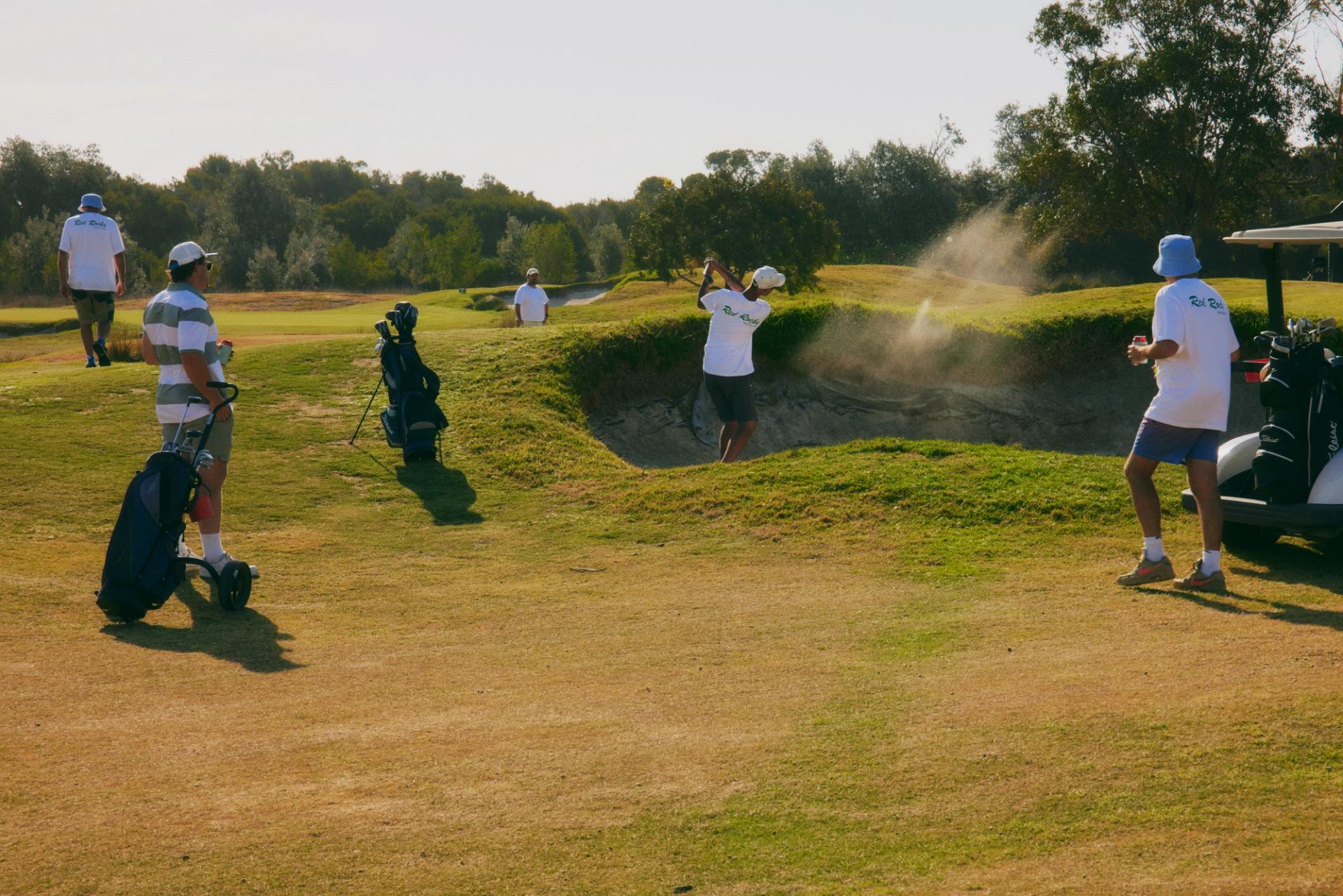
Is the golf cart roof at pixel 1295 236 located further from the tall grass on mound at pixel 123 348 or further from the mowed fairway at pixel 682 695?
the tall grass on mound at pixel 123 348

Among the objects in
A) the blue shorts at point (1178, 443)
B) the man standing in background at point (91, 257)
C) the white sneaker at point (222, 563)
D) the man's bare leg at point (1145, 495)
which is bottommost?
the white sneaker at point (222, 563)

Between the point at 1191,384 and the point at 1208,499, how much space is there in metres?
0.76

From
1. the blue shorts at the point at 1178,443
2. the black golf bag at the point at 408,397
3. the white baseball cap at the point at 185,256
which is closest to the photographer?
the blue shorts at the point at 1178,443

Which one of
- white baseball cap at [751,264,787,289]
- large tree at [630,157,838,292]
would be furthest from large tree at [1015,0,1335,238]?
white baseball cap at [751,264,787,289]

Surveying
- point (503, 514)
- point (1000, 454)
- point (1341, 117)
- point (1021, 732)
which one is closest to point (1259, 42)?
point (1341, 117)

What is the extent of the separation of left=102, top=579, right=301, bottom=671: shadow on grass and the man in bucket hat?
18.4ft

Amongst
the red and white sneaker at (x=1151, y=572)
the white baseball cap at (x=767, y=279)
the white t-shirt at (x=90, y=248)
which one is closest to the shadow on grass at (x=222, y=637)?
the red and white sneaker at (x=1151, y=572)

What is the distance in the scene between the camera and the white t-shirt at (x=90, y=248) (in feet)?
54.0

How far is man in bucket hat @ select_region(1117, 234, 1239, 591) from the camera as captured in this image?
8016 mm

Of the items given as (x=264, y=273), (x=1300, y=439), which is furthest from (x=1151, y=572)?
(x=264, y=273)

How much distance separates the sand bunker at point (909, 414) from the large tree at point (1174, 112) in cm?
2579

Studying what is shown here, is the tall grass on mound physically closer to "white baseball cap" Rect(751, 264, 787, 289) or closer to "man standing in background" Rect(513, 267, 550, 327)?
"man standing in background" Rect(513, 267, 550, 327)

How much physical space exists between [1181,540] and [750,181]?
120 feet

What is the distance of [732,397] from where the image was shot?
14.3 m
